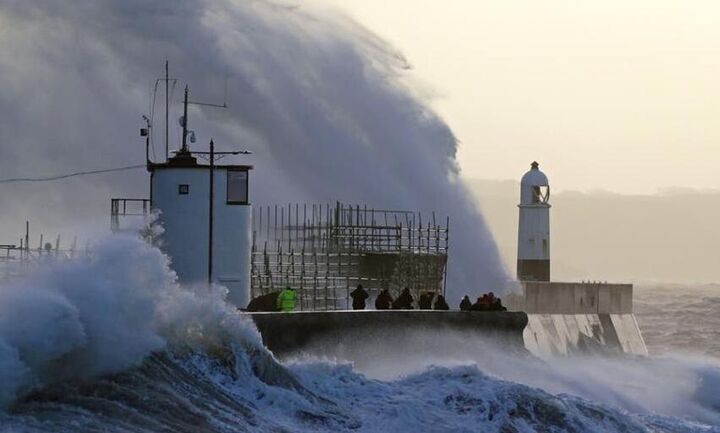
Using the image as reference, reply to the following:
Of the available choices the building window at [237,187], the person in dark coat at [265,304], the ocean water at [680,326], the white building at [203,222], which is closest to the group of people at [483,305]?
the person in dark coat at [265,304]

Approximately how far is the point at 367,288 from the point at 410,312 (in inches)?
236

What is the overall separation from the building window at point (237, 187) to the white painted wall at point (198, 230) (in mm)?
75

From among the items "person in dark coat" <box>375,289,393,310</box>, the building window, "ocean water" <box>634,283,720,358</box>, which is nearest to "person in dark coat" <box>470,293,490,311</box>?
"person in dark coat" <box>375,289,393,310</box>

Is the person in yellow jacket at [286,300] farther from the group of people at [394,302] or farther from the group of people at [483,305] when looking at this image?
the group of people at [483,305]

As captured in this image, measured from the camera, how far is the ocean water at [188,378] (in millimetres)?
16062

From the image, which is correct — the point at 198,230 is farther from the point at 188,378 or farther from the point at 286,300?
the point at 188,378

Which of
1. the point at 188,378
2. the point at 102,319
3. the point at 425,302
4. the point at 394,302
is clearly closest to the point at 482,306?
the point at 425,302

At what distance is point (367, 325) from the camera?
74.6 ft

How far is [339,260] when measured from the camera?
29438 millimetres

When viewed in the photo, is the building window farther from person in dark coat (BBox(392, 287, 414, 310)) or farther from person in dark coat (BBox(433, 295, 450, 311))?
person in dark coat (BBox(433, 295, 450, 311))

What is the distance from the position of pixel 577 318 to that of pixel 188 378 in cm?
1612

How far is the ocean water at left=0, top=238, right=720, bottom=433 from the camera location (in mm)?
16062

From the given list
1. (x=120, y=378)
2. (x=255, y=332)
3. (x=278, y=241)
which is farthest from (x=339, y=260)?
(x=120, y=378)

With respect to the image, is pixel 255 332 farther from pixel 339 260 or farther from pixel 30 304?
pixel 339 260
